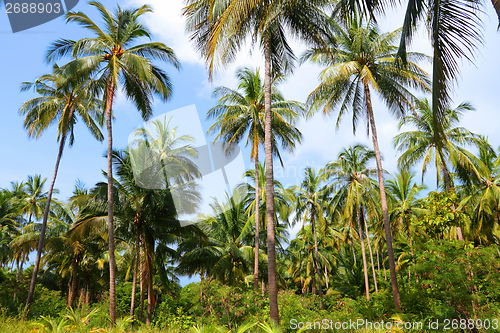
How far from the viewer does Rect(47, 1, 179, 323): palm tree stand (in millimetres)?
14336

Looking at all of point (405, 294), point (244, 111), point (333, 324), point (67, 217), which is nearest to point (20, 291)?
point (67, 217)

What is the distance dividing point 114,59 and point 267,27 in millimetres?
6718

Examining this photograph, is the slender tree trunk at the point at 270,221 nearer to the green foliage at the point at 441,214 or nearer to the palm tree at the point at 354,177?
the green foliage at the point at 441,214

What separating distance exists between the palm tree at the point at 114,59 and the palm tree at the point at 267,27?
12.3ft

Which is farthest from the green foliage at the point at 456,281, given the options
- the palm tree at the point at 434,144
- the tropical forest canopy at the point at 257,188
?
the palm tree at the point at 434,144

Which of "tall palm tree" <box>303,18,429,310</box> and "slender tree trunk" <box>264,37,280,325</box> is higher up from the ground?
"tall palm tree" <box>303,18,429,310</box>

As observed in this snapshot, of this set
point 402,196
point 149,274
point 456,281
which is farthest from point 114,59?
point 402,196

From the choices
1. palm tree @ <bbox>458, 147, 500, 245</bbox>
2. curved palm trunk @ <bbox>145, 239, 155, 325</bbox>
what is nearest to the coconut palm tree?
curved palm trunk @ <bbox>145, 239, 155, 325</bbox>

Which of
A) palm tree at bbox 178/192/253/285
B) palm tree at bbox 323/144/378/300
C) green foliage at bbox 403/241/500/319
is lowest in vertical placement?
green foliage at bbox 403/241/500/319

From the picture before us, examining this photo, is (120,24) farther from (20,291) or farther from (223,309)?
(20,291)

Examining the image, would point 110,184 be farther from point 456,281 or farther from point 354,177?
point 354,177

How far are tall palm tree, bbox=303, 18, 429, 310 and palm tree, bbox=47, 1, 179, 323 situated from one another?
7466 millimetres

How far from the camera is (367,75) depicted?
15969mm

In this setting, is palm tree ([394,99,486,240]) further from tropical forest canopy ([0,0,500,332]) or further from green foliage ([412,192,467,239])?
green foliage ([412,192,467,239])
